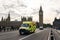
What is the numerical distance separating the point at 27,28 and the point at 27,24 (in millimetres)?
1450

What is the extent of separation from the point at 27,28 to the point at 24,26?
0.84 meters

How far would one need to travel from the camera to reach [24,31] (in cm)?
3619

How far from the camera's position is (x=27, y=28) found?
36.5 metres

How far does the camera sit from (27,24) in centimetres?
3778

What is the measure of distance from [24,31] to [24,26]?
123 centimetres

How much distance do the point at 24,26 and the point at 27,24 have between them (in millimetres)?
1035

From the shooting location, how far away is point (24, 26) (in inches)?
1457

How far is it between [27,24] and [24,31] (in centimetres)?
212

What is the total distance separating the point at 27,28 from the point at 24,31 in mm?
860
